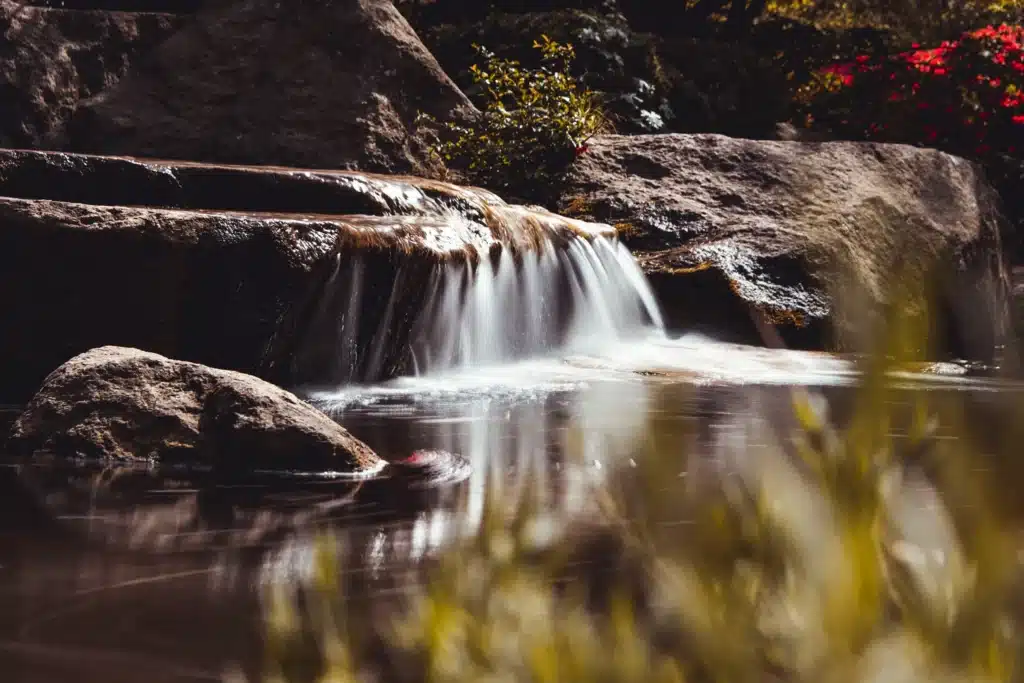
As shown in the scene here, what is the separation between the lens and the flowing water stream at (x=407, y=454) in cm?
224

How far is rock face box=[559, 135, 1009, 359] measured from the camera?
1011 cm

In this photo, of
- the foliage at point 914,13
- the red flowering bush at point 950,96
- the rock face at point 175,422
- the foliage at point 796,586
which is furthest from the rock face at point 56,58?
the foliage at point 914,13

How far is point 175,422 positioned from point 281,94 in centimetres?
730

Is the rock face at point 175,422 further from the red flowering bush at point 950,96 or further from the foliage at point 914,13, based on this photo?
the foliage at point 914,13

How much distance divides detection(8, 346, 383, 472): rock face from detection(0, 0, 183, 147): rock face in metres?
6.72

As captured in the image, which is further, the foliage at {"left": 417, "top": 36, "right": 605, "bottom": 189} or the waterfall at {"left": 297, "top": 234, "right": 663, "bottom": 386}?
the foliage at {"left": 417, "top": 36, "right": 605, "bottom": 189}

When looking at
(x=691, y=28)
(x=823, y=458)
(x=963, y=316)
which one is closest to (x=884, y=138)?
(x=691, y=28)

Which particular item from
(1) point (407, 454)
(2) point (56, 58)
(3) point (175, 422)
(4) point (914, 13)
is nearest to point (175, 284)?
(3) point (175, 422)

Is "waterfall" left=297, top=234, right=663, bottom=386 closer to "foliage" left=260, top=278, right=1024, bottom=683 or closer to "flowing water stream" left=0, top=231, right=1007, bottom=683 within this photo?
"flowing water stream" left=0, top=231, right=1007, bottom=683

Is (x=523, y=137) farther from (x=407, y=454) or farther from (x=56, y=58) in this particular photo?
(x=407, y=454)

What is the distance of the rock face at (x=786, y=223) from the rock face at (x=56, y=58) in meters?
4.36

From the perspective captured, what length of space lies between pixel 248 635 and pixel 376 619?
250 mm

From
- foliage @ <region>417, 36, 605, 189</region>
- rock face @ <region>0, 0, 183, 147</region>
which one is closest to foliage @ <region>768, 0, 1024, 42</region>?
foliage @ <region>417, 36, 605, 189</region>

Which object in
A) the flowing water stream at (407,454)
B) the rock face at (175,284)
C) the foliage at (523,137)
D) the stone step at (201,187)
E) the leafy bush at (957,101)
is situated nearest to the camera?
the flowing water stream at (407,454)
